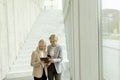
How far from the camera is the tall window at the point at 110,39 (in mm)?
1287

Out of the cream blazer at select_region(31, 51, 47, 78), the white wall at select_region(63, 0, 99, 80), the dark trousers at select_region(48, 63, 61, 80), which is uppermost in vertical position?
the white wall at select_region(63, 0, 99, 80)

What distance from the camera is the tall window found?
1287 mm

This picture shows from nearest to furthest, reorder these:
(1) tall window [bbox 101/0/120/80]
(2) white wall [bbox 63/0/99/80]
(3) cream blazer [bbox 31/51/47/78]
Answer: (1) tall window [bbox 101/0/120/80], (2) white wall [bbox 63/0/99/80], (3) cream blazer [bbox 31/51/47/78]

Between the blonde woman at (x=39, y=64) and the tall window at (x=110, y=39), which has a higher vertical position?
the tall window at (x=110, y=39)

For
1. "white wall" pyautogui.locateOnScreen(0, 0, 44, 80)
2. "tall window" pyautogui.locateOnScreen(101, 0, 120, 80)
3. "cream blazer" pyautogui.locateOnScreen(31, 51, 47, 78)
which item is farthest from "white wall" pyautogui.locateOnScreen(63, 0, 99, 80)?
"white wall" pyautogui.locateOnScreen(0, 0, 44, 80)

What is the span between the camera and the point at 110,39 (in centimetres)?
141

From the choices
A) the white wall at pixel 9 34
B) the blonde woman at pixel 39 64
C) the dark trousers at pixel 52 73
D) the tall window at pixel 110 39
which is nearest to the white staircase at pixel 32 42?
the white wall at pixel 9 34

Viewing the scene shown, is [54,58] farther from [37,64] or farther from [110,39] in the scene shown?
[110,39]

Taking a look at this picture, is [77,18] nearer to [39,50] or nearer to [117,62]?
[117,62]

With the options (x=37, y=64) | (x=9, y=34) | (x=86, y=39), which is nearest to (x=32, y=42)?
(x=9, y=34)

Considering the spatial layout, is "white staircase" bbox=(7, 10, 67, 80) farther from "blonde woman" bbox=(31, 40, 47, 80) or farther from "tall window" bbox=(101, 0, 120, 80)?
"tall window" bbox=(101, 0, 120, 80)

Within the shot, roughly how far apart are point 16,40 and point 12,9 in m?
0.90

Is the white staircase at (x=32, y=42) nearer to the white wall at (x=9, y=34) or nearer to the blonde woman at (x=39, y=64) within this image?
the white wall at (x=9, y=34)

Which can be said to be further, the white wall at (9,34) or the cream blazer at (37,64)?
the white wall at (9,34)
